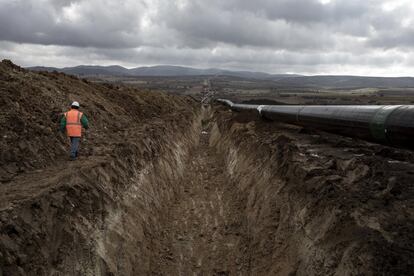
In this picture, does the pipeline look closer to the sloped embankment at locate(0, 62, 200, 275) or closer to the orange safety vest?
the sloped embankment at locate(0, 62, 200, 275)

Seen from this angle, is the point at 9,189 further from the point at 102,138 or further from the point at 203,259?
the point at 102,138

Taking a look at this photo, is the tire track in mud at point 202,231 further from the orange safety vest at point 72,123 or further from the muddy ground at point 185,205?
the orange safety vest at point 72,123

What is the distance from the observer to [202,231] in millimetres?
13188

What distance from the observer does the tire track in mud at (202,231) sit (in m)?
10.7

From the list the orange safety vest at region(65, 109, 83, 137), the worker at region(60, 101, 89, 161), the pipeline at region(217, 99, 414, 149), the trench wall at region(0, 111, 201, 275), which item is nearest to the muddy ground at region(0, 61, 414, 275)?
the trench wall at region(0, 111, 201, 275)

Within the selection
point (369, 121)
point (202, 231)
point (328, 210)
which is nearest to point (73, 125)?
point (202, 231)

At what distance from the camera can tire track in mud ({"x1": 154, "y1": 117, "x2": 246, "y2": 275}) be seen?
1074 centimetres

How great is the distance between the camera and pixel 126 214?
429 inches

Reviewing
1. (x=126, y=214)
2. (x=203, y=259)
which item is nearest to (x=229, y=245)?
(x=203, y=259)

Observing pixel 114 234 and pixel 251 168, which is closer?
pixel 114 234

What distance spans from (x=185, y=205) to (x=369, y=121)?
28.3 ft

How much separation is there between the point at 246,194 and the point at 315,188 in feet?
18.8

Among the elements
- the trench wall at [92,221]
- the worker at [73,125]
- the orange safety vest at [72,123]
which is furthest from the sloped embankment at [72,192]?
the orange safety vest at [72,123]

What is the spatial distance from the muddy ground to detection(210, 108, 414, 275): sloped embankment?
0.03 meters
